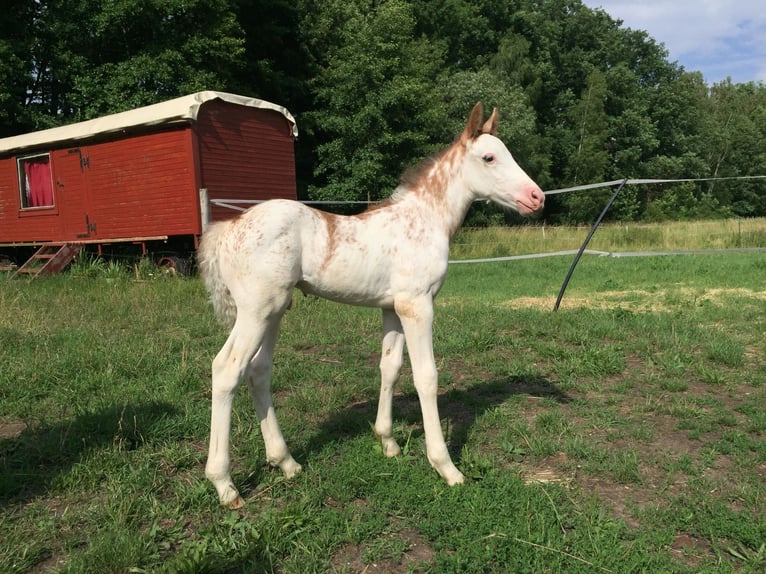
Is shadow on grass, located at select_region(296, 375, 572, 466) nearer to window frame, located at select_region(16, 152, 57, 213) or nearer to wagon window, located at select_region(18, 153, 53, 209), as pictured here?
window frame, located at select_region(16, 152, 57, 213)


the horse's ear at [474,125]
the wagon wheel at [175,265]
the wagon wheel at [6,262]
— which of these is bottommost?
the wagon wheel at [6,262]

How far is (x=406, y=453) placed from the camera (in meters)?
3.29

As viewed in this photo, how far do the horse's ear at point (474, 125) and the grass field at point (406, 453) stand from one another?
1.87 m

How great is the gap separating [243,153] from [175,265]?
10.2ft

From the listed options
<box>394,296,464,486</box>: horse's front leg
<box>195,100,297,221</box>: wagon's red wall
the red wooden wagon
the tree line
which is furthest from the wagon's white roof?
<box>394,296,464,486</box>: horse's front leg

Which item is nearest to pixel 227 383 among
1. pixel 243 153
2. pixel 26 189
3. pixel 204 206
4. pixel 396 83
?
pixel 204 206

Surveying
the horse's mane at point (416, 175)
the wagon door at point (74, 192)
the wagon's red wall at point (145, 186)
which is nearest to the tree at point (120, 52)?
the wagon door at point (74, 192)

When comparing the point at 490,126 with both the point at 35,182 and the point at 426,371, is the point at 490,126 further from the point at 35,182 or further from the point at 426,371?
the point at 35,182

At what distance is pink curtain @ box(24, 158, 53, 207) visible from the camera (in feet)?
44.2

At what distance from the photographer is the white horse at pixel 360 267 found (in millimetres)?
2729

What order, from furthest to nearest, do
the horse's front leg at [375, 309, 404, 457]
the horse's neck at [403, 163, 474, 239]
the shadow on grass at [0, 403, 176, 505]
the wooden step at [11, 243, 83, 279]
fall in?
the wooden step at [11, 243, 83, 279]
the horse's front leg at [375, 309, 404, 457]
the horse's neck at [403, 163, 474, 239]
the shadow on grass at [0, 403, 176, 505]

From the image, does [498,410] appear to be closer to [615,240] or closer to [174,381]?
[174,381]

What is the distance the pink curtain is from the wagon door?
0.45 meters

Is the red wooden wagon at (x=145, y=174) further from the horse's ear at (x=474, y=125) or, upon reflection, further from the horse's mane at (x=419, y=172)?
the horse's ear at (x=474, y=125)
